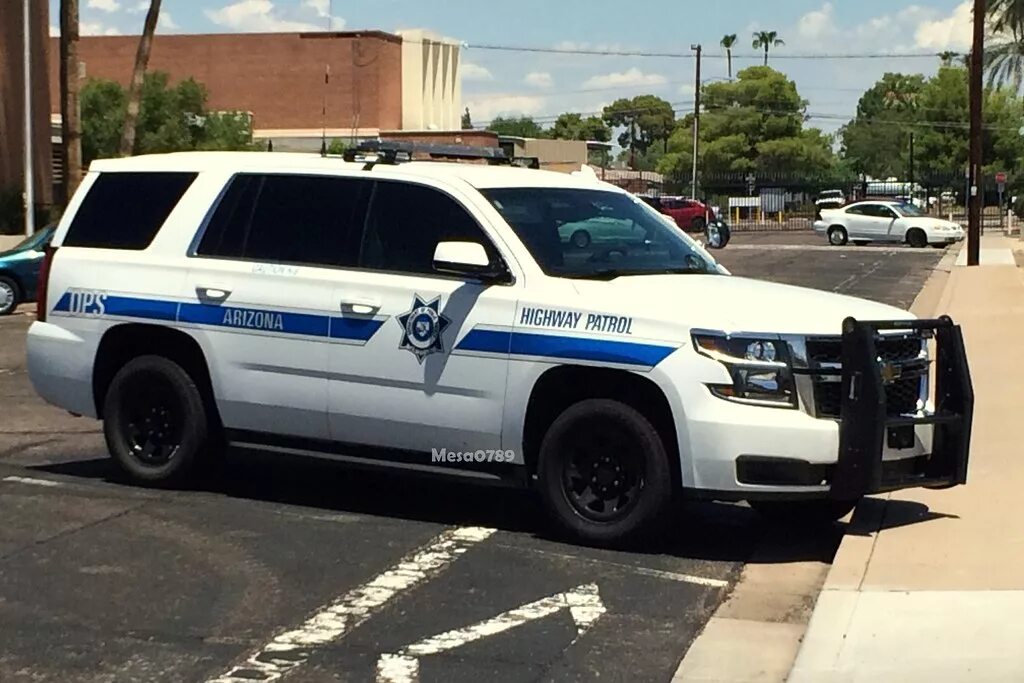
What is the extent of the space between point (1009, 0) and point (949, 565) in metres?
40.4

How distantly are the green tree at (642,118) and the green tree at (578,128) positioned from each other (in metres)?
12.3

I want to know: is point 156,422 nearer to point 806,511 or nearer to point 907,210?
point 806,511

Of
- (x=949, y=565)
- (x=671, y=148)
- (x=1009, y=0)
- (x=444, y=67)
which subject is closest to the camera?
(x=949, y=565)

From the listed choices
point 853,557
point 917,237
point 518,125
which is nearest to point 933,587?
point 853,557

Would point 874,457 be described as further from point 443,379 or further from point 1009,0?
point 1009,0

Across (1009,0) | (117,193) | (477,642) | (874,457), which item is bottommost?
(477,642)

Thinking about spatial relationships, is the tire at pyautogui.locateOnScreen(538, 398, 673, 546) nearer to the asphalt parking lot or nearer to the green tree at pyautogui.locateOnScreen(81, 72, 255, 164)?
the asphalt parking lot

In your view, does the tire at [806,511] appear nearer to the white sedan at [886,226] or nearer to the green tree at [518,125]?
the white sedan at [886,226]

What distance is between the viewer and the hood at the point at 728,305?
7270mm

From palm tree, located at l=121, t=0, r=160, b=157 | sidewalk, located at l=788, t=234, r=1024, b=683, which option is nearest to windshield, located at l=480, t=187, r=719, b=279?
sidewalk, located at l=788, t=234, r=1024, b=683

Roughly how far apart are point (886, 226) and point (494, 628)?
4668 cm

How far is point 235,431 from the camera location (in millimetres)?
8781

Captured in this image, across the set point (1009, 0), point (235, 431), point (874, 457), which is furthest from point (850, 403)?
point (1009, 0)

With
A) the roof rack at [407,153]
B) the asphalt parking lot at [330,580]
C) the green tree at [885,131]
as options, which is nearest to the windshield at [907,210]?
the roof rack at [407,153]
